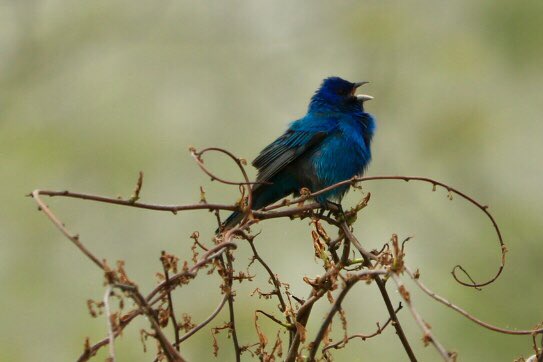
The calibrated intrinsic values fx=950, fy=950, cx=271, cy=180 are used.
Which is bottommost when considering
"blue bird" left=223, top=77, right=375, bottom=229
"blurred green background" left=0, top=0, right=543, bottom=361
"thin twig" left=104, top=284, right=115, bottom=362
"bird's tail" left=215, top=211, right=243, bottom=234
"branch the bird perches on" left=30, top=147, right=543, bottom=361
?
"thin twig" left=104, top=284, right=115, bottom=362

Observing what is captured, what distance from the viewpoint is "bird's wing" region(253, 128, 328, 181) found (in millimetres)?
5855

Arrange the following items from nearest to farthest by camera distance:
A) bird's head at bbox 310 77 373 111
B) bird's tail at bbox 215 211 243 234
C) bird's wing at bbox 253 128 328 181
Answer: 1. bird's tail at bbox 215 211 243 234
2. bird's wing at bbox 253 128 328 181
3. bird's head at bbox 310 77 373 111

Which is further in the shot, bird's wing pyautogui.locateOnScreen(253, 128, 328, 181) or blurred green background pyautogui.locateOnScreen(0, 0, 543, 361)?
blurred green background pyautogui.locateOnScreen(0, 0, 543, 361)

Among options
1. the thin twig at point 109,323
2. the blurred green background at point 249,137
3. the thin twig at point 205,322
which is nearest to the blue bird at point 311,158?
the blurred green background at point 249,137

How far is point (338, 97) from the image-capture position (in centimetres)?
654

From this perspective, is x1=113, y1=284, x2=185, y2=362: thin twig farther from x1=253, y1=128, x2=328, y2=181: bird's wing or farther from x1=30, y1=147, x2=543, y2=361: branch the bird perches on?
x1=253, y1=128, x2=328, y2=181: bird's wing

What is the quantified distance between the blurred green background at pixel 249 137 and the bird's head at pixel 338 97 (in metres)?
1.83

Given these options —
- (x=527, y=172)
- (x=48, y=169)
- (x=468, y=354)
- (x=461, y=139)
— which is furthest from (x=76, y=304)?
(x=527, y=172)

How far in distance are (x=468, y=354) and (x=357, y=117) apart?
2.66 meters

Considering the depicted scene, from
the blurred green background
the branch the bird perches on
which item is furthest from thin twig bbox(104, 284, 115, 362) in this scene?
the blurred green background

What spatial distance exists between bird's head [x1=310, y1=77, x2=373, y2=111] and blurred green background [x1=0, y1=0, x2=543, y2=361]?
72.2 inches

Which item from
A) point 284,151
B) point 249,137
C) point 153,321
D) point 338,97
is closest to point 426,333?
point 153,321

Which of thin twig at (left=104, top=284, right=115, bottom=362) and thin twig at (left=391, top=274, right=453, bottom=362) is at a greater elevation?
thin twig at (left=104, top=284, right=115, bottom=362)

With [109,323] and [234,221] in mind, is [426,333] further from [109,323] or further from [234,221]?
[234,221]
